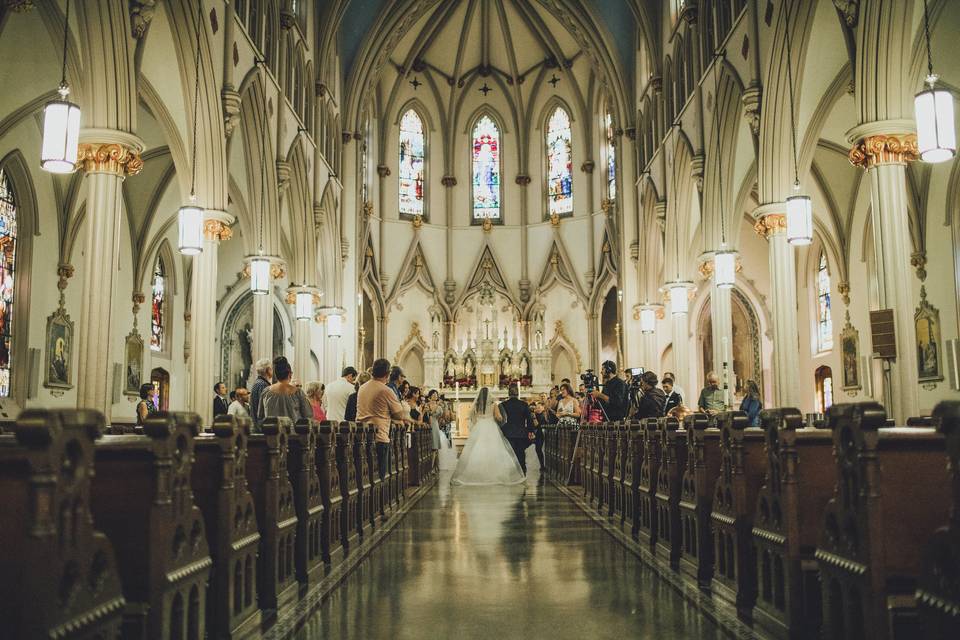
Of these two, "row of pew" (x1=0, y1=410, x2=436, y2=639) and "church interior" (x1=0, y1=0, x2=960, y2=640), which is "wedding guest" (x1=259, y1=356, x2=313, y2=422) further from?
"row of pew" (x1=0, y1=410, x2=436, y2=639)

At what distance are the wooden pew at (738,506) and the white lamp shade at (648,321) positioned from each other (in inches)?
736

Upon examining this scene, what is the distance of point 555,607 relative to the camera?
5.19m

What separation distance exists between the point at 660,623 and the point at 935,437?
1.86 metres

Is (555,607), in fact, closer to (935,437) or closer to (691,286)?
(935,437)

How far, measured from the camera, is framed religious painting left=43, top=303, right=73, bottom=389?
55.2ft

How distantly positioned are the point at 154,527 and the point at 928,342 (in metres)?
16.8

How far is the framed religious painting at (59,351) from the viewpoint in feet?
55.2

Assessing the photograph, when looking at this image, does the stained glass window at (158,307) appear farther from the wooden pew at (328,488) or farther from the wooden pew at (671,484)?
the wooden pew at (671,484)

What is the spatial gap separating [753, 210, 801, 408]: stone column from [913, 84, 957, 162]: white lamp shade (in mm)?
5000

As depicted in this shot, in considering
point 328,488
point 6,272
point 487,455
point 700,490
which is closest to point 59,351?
point 6,272

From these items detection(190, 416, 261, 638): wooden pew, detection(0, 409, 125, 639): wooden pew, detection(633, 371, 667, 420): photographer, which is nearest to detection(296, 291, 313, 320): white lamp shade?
detection(633, 371, 667, 420): photographer

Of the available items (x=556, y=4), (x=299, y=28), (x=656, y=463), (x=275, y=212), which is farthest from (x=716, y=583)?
(x=556, y=4)

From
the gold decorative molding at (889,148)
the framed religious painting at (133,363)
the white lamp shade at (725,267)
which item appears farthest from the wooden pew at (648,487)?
the framed religious painting at (133,363)


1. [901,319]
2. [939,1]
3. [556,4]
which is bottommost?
[901,319]
